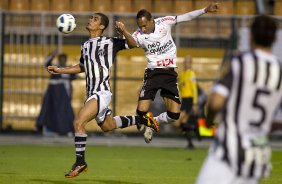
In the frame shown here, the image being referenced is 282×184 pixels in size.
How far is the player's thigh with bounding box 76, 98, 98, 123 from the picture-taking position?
11.9 metres

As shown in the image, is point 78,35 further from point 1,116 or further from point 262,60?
point 262,60

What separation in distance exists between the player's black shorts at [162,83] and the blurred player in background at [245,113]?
751 cm

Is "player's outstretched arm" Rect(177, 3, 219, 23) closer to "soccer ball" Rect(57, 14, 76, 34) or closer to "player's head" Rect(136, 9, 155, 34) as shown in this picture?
"player's head" Rect(136, 9, 155, 34)

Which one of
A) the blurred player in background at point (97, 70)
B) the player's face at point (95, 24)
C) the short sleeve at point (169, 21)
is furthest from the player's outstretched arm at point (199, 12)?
the player's face at point (95, 24)

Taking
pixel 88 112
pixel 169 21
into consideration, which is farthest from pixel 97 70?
pixel 169 21

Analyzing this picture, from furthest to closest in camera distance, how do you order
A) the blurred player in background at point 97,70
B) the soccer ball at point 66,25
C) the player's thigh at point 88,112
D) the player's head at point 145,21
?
the player's head at point 145,21
the soccer ball at point 66,25
the blurred player in background at point 97,70
the player's thigh at point 88,112

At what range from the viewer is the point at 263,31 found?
6.72 m

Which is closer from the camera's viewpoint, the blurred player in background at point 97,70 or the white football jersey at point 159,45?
the blurred player in background at point 97,70

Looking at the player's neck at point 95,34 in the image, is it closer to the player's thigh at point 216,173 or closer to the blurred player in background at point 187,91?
the player's thigh at point 216,173

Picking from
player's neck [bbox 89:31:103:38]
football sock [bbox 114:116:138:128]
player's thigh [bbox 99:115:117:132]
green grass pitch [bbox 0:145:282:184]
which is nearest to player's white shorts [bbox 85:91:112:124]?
player's thigh [bbox 99:115:117:132]

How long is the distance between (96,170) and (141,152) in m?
4.68

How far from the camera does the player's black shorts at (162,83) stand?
14.3 m

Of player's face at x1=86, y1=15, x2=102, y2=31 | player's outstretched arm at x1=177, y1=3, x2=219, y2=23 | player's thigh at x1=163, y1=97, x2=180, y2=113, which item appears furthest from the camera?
player's thigh at x1=163, y1=97, x2=180, y2=113

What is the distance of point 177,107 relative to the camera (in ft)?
47.0
